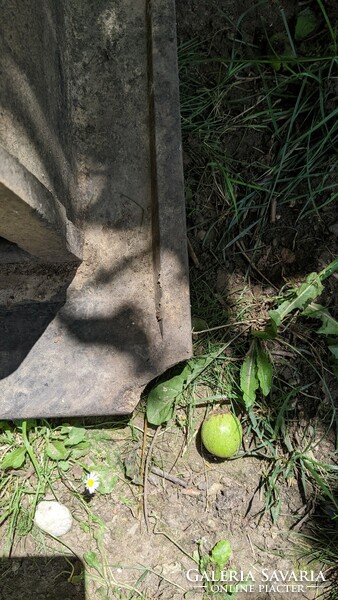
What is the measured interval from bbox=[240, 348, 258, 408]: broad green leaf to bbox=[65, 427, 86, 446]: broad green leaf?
86cm

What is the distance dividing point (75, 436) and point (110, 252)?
3.31 ft

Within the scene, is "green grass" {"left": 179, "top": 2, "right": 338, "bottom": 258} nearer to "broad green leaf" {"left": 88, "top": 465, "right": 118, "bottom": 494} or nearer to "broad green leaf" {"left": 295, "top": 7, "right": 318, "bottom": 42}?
"broad green leaf" {"left": 295, "top": 7, "right": 318, "bottom": 42}

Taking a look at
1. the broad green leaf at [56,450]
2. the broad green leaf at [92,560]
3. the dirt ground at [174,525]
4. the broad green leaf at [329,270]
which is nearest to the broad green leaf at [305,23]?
the dirt ground at [174,525]

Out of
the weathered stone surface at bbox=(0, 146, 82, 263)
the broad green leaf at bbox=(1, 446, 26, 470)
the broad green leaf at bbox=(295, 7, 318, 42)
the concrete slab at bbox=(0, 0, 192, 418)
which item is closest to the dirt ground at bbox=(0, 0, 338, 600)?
the broad green leaf at bbox=(1, 446, 26, 470)

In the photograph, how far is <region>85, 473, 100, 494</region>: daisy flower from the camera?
8.17 feet

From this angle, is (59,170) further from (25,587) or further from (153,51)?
(25,587)

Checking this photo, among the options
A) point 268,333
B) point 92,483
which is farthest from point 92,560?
point 268,333

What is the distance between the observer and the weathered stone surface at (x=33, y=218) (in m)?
1.34

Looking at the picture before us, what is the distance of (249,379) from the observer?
2.51m

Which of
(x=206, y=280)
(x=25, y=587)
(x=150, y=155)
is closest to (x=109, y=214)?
(x=150, y=155)

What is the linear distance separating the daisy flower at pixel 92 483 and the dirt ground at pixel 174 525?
0.09 m

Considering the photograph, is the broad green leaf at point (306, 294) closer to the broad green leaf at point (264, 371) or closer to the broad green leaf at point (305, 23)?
the broad green leaf at point (264, 371)

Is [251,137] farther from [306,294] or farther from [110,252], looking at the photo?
[110,252]

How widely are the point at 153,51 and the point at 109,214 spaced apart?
75cm
